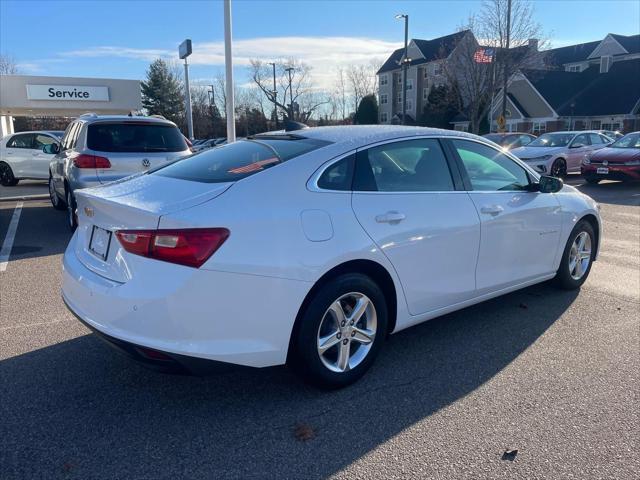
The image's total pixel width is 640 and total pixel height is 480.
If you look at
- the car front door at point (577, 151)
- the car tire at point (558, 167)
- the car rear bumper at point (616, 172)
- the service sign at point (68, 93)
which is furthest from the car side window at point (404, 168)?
the service sign at point (68, 93)

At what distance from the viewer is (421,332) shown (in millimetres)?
4324

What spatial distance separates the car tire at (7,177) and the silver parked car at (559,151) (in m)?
15.5

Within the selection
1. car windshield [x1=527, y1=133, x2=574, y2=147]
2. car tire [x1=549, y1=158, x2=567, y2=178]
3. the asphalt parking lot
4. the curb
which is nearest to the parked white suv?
the curb

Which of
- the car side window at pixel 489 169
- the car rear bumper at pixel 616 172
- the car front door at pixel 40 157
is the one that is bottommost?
the car rear bumper at pixel 616 172

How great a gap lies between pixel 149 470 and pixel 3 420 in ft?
3.45

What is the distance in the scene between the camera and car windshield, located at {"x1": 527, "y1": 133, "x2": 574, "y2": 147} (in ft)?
57.7

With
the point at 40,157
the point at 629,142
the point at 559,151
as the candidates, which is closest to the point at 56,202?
the point at 40,157

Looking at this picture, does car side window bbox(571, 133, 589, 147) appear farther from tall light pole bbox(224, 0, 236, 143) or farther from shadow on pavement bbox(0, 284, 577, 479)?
shadow on pavement bbox(0, 284, 577, 479)

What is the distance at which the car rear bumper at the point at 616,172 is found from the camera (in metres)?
14.4

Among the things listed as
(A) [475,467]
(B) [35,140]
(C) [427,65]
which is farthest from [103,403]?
(C) [427,65]

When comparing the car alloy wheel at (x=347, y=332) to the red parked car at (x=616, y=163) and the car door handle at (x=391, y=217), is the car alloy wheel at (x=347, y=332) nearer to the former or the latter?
the car door handle at (x=391, y=217)

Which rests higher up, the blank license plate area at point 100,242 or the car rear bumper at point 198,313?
the blank license plate area at point 100,242

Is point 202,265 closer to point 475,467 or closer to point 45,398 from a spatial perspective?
point 45,398

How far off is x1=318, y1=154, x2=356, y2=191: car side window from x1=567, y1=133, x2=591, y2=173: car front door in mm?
15862
